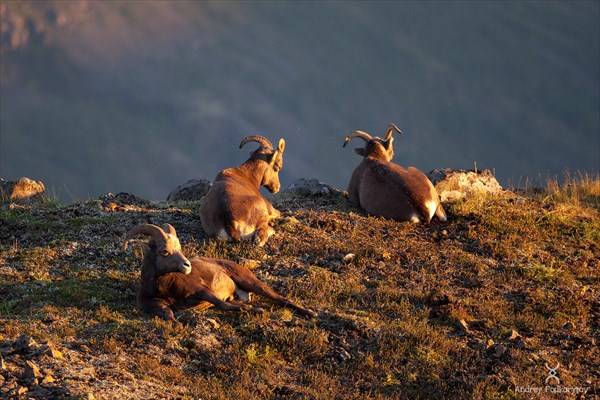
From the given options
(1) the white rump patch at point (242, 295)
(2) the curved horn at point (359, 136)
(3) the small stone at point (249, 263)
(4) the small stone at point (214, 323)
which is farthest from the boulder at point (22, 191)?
(4) the small stone at point (214, 323)

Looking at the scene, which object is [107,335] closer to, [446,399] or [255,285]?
[255,285]

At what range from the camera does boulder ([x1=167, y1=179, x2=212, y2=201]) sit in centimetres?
2036

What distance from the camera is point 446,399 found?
367 inches

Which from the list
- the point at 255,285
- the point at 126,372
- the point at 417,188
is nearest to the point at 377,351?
the point at 255,285

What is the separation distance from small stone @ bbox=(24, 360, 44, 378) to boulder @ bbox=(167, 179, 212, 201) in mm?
12334

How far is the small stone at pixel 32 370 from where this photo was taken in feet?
25.5

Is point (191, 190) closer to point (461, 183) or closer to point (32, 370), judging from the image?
point (461, 183)

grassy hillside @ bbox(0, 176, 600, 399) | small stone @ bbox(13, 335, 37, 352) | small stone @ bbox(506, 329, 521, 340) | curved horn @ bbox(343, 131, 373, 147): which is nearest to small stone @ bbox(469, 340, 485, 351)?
grassy hillside @ bbox(0, 176, 600, 399)

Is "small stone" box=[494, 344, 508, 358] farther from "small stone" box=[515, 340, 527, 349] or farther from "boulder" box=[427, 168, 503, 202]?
"boulder" box=[427, 168, 503, 202]

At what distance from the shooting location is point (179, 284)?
36.0 ft

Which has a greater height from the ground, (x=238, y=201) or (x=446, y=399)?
→ (x=238, y=201)

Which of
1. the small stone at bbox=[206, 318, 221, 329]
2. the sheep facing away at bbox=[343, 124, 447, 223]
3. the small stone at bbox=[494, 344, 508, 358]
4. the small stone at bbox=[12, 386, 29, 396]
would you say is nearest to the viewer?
the small stone at bbox=[12, 386, 29, 396]

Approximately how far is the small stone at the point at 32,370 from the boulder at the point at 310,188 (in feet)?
38.3

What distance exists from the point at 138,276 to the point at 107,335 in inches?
106
